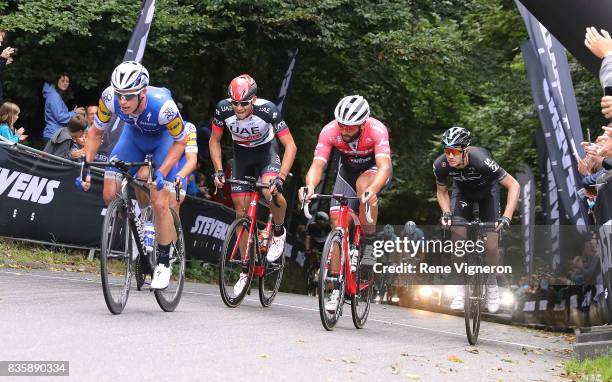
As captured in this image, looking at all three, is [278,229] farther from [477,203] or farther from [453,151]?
[477,203]

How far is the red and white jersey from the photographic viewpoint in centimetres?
1120

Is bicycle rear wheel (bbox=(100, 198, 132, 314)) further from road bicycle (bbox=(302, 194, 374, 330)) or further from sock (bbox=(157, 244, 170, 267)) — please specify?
road bicycle (bbox=(302, 194, 374, 330))

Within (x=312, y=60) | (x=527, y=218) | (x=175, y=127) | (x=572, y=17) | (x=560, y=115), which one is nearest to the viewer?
(x=572, y=17)

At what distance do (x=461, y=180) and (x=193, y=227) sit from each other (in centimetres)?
631

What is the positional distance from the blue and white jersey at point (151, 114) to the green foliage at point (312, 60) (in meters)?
6.51

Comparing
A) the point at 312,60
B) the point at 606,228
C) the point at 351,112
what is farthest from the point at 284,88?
the point at 606,228

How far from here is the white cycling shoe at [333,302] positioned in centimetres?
1036

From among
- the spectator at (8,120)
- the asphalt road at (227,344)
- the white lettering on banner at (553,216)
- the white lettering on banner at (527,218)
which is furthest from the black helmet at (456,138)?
the white lettering on banner at (527,218)

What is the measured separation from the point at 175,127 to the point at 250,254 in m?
1.92

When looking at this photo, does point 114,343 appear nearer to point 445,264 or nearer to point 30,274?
point 30,274

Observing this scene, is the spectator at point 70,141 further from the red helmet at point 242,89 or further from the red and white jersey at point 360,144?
the red and white jersey at point 360,144

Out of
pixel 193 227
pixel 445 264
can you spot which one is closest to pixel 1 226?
pixel 193 227

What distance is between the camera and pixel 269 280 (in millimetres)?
12281

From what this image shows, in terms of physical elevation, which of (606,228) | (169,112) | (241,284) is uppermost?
(169,112)
